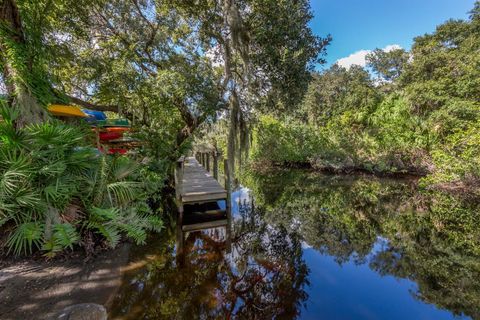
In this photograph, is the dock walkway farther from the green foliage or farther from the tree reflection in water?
the green foliage

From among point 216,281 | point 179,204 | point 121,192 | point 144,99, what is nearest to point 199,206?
point 179,204

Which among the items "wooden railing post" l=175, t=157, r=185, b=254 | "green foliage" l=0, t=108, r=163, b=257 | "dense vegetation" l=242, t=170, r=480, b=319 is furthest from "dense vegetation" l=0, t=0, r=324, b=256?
"dense vegetation" l=242, t=170, r=480, b=319

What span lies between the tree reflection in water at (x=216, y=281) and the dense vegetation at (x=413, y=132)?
16.1 feet

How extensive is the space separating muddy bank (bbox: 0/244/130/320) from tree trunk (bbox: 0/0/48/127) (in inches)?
93.3

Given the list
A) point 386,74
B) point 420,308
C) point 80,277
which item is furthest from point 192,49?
point 386,74

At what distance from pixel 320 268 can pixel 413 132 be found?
10419mm

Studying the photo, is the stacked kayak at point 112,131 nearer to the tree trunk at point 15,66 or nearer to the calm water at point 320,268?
the tree trunk at point 15,66

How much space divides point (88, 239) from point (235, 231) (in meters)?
3.20

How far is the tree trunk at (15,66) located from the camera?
393 cm

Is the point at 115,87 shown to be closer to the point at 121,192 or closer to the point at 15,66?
the point at 15,66

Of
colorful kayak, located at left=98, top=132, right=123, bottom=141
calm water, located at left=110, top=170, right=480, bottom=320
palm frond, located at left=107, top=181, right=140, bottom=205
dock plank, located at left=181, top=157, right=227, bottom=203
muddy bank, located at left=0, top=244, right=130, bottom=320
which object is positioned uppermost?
colorful kayak, located at left=98, top=132, right=123, bottom=141

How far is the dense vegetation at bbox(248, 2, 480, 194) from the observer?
324 inches

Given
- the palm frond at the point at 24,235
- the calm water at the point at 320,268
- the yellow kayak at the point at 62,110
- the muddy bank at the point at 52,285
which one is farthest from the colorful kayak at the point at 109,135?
the muddy bank at the point at 52,285

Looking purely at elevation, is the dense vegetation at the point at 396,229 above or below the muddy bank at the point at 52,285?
below
